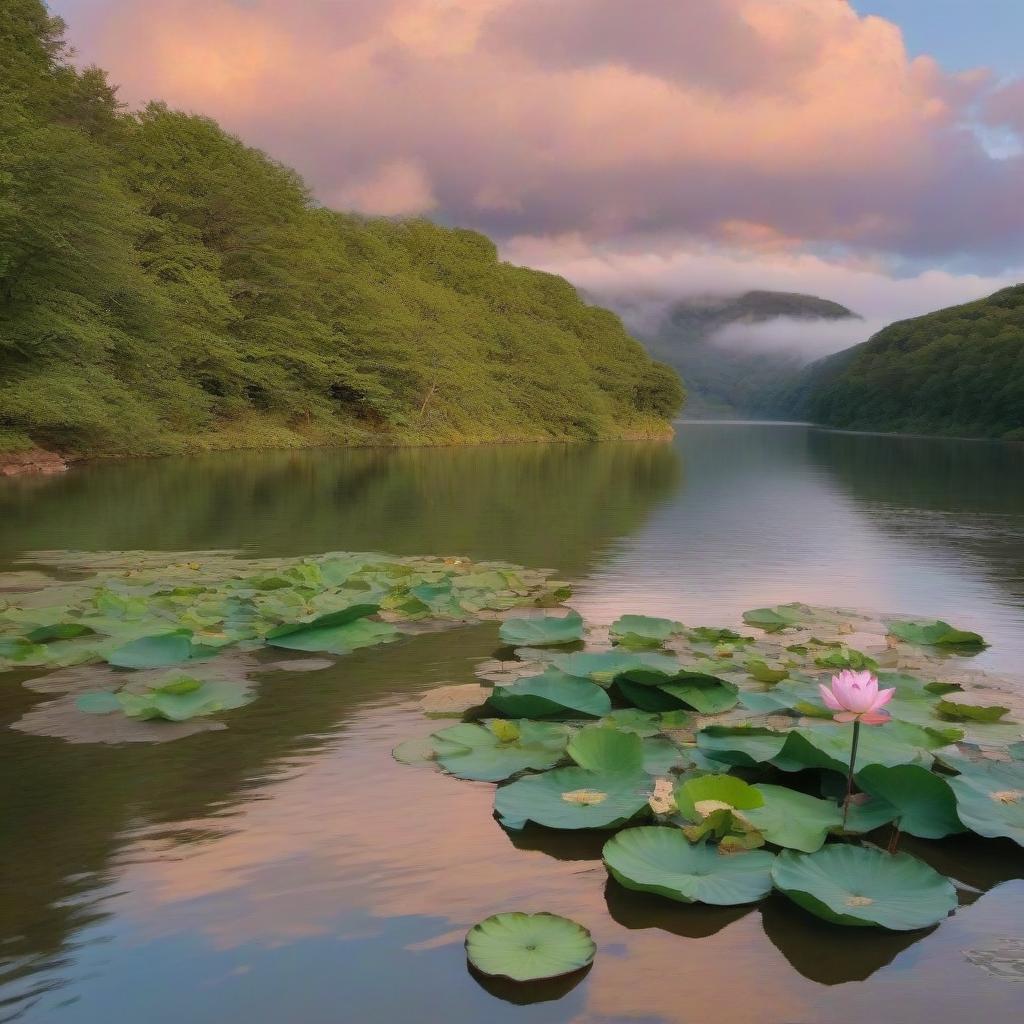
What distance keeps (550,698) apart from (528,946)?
218 cm

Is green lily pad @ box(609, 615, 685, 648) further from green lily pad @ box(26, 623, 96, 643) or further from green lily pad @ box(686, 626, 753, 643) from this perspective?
green lily pad @ box(26, 623, 96, 643)

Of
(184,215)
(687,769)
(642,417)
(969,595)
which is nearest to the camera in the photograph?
(687,769)

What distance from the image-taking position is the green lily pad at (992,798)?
3604mm

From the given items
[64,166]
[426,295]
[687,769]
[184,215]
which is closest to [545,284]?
[426,295]

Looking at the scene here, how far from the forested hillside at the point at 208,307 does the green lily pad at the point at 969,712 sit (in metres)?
20.5

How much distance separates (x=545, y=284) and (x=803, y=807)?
78.8m

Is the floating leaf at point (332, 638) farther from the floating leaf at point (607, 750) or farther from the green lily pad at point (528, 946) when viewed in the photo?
the green lily pad at point (528, 946)

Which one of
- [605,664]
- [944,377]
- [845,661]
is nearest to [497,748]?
[605,664]

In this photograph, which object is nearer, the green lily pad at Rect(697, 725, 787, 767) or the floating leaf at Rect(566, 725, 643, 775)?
the floating leaf at Rect(566, 725, 643, 775)

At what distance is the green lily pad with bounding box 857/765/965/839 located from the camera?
3689 millimetres

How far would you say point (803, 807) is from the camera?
3711 mm

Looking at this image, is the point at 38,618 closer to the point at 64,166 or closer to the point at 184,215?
the point at 64,166

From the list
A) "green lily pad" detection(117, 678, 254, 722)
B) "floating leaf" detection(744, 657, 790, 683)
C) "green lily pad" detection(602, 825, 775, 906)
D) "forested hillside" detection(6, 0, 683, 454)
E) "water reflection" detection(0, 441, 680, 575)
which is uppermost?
"forested hillside" detection(6, 0, 683, 454)

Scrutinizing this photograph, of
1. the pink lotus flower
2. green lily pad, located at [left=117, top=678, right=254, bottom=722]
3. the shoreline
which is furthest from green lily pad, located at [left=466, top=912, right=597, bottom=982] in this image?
the shoreline
